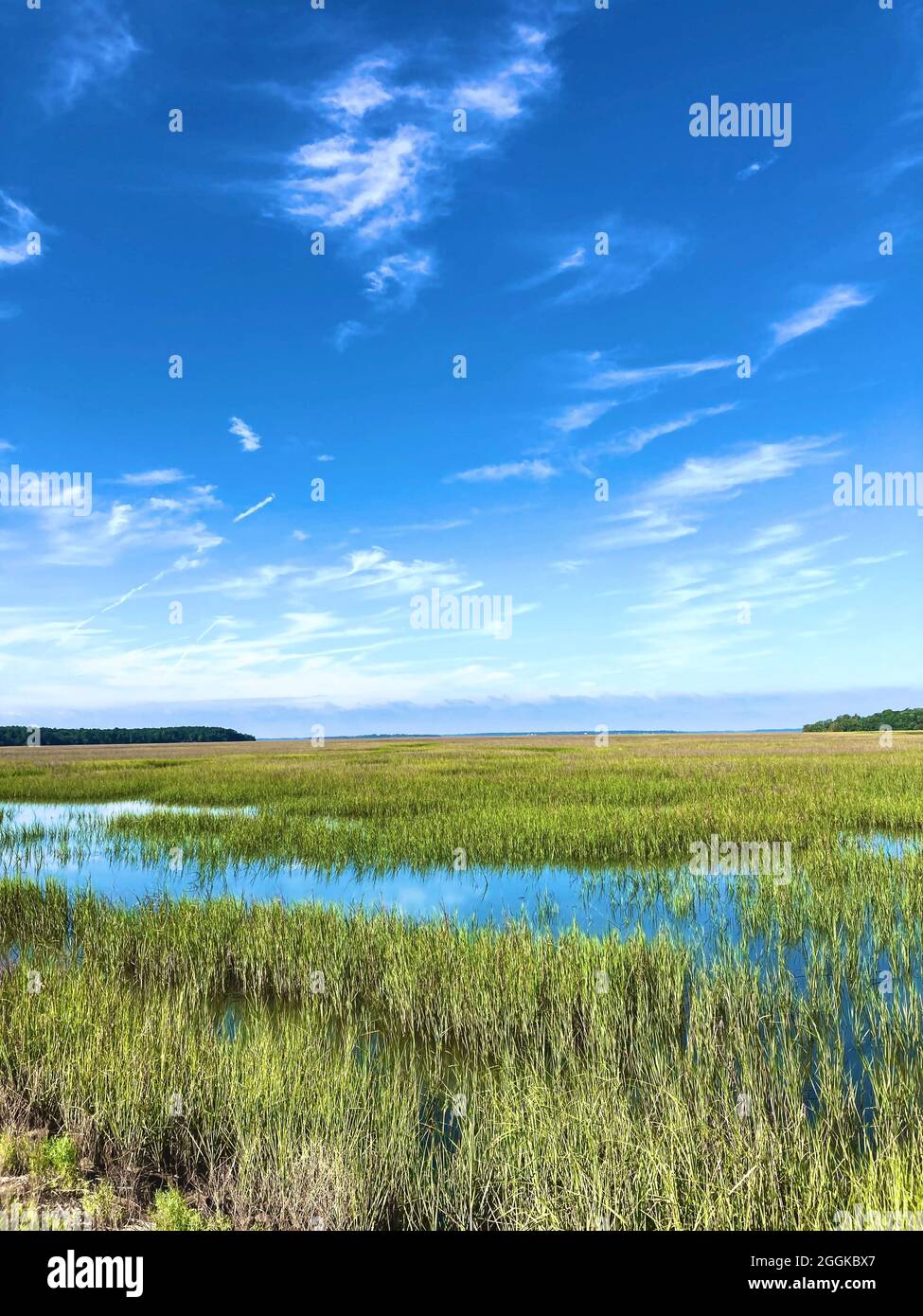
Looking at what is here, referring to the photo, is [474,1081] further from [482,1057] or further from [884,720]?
[884,720]

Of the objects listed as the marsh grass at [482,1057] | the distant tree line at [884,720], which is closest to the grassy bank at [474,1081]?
the marsh grass at [482,1057]

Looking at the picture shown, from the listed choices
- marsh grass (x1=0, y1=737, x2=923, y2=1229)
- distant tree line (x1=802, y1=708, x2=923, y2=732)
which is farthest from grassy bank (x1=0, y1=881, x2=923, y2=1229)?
distant tree line (x1=802, y1=708, x2=923, y2=732)

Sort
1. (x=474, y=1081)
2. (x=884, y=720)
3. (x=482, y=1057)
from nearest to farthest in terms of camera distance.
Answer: (x=474, y=1081)
(x=482, y=1057)
(x=884, y=720)

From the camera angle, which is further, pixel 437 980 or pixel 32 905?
pixel 32 905

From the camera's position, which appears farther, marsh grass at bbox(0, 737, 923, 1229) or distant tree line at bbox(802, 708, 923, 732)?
distant tree line at bbox(802, 708, 923, 732)

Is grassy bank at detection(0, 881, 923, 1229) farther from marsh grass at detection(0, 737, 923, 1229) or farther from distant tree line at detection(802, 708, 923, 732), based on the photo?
distant tree line at detection(802, 708, 923, 732)

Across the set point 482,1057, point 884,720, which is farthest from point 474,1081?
point 884,720

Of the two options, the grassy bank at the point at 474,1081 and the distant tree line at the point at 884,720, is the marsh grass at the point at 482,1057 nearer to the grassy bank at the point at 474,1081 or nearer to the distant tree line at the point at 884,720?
the grassy bank at the point at 474,1081

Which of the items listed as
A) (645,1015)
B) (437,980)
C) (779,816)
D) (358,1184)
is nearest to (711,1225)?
(358,1184)

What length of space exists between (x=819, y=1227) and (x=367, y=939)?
5.98 meters

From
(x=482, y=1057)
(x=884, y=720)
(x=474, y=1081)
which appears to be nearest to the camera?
(x=474, y=1081)

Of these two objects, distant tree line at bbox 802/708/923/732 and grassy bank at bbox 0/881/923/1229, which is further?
distant tree line at bbox 802/708/923/732

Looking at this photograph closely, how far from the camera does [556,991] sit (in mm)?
6922
